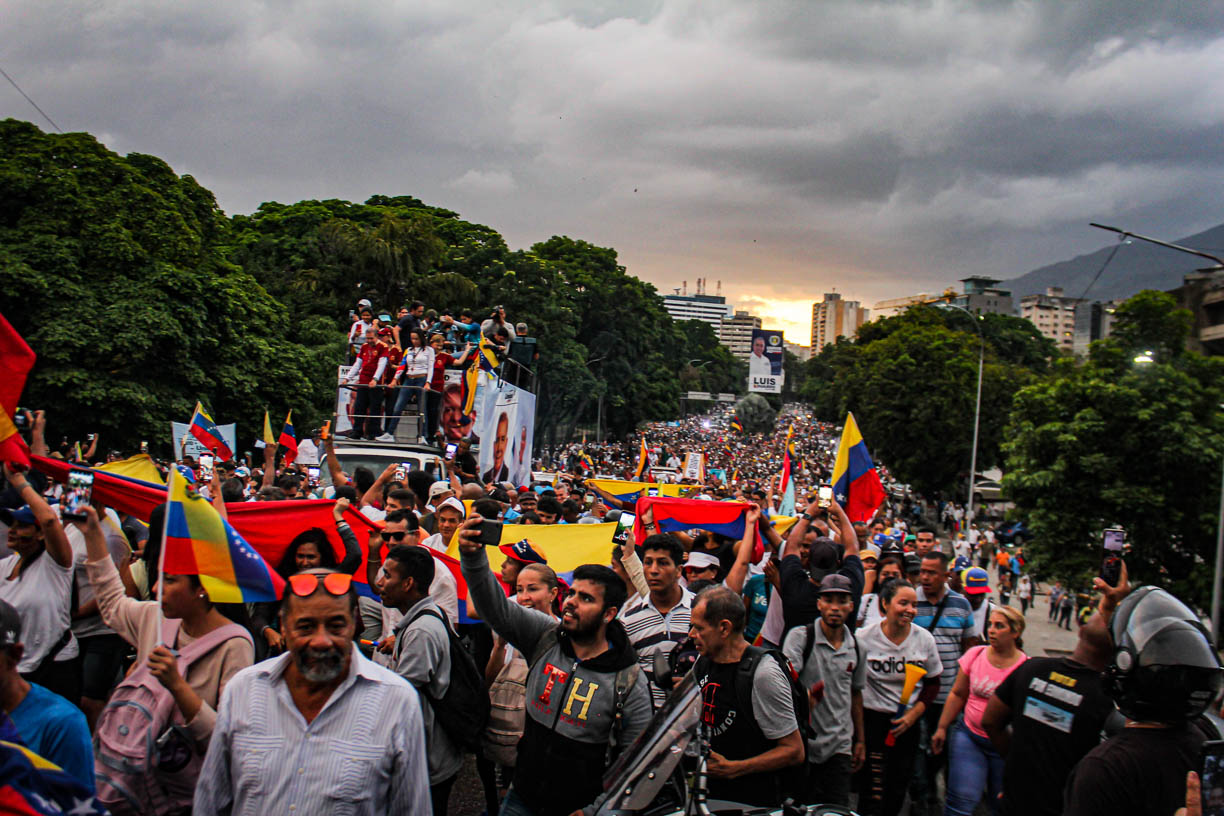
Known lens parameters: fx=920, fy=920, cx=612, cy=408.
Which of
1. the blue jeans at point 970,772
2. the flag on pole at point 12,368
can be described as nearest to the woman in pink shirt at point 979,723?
the blue jeans at point 970,772

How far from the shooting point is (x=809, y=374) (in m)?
128

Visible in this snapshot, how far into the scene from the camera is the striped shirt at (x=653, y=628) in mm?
4590

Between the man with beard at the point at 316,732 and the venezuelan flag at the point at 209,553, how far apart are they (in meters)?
0.95

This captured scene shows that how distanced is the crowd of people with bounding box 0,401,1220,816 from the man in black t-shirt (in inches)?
0.4

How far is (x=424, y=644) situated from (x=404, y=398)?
948 centimetres

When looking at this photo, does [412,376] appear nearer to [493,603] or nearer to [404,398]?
[404,398]

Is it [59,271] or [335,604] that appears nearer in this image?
[335,604]

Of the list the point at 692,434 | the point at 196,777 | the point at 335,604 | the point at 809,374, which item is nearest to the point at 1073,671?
the point at 335,604

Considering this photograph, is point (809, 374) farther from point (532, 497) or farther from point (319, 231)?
point (532, 497)

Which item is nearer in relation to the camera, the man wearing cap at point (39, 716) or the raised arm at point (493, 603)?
the man wearing cap at point (39, 716)

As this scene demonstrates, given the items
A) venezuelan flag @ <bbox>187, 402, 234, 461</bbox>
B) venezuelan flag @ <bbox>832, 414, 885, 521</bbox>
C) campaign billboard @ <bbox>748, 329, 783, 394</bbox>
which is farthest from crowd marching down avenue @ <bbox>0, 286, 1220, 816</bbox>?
campaign billboard @ <bbox>748, 329, 783, 394</bbox>

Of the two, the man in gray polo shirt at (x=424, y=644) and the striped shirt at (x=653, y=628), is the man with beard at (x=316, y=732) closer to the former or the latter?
the man in gray polo shirt at (x=424, y=644)

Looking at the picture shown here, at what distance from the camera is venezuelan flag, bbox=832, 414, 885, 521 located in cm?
902

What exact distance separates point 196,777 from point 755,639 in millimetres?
3821
